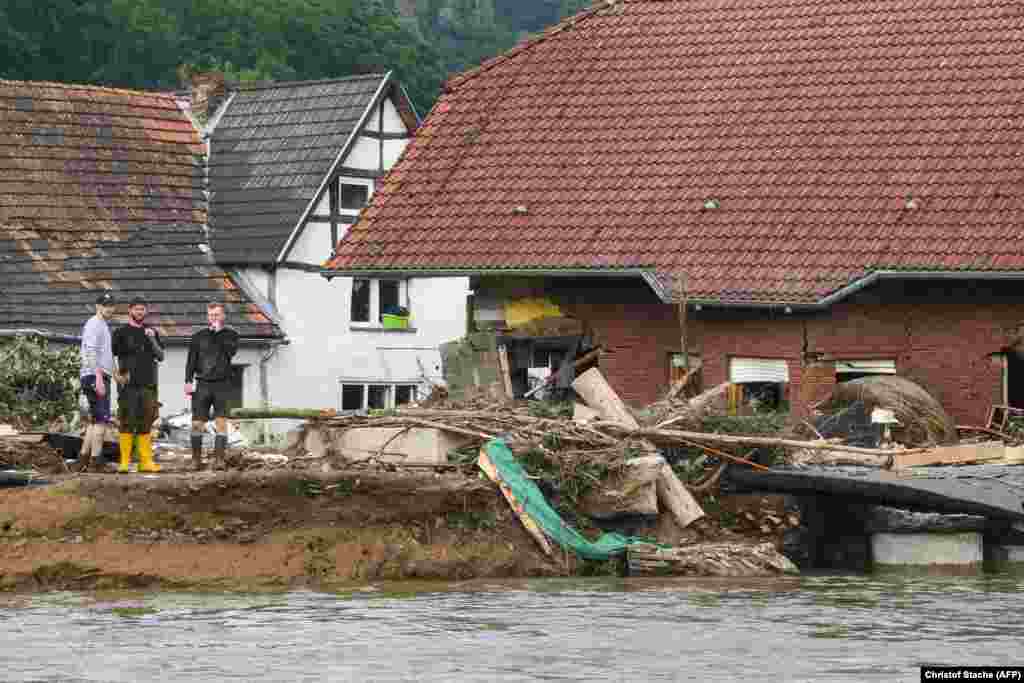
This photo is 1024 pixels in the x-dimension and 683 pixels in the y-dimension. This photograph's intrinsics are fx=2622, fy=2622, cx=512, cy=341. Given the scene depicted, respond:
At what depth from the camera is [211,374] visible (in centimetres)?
2355

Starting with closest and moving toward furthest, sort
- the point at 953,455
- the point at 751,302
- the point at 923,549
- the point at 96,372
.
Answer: the point at 96,372 < the point at 923,549 < the point at 953,455 < the point at 751,302

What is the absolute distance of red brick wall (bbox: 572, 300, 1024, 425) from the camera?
91.8ft

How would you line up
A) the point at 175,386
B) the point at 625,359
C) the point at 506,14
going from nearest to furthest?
1. the point at 625,359
2. the point at 175,386
3. the point at 506,14

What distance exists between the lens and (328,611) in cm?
1980

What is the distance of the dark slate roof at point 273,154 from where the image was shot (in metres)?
43.7

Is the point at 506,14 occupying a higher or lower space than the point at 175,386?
higher

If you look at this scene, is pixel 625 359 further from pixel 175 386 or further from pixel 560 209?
pixel 175 386

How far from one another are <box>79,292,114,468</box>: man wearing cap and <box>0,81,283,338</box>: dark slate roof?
1613 centimetres

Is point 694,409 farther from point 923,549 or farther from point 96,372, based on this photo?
point 96,372

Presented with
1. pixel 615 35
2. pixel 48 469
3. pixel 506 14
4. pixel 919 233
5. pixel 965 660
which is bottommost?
pixel 965 660

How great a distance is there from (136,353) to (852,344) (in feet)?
28.7

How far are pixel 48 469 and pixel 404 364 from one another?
22638mm

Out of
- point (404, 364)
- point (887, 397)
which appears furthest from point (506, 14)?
point (887, 397)

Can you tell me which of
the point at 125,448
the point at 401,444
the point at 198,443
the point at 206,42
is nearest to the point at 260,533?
the point at 401,444
